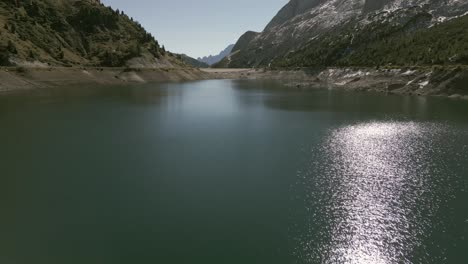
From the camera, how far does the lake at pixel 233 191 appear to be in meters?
28.5

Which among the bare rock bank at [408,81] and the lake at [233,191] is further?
the bare rock bank at [408,81]

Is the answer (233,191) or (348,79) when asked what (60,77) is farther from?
(233,191)

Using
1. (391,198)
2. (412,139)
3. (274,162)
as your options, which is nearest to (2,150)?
(274,162)

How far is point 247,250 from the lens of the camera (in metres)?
28.4

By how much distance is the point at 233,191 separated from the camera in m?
40.8

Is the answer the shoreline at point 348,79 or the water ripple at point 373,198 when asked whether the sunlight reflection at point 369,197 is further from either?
the shoreline at point 348,79

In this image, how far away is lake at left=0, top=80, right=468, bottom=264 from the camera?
93.6 ft

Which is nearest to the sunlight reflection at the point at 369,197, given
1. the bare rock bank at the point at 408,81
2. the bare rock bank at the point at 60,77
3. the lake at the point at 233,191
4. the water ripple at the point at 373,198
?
the water ripple at the point at 373,198

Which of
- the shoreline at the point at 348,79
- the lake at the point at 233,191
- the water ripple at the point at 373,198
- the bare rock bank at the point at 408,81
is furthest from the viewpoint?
the shoreline at the point at 348,79

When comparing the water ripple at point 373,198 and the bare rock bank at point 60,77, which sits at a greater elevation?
the bare rock bank at point 60,77

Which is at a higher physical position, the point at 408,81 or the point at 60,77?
the point at 408,81

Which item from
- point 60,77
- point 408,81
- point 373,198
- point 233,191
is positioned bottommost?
point 233,191

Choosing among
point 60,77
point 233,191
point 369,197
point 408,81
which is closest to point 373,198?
point 369,197

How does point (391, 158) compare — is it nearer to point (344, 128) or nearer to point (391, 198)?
point (391, 198)
